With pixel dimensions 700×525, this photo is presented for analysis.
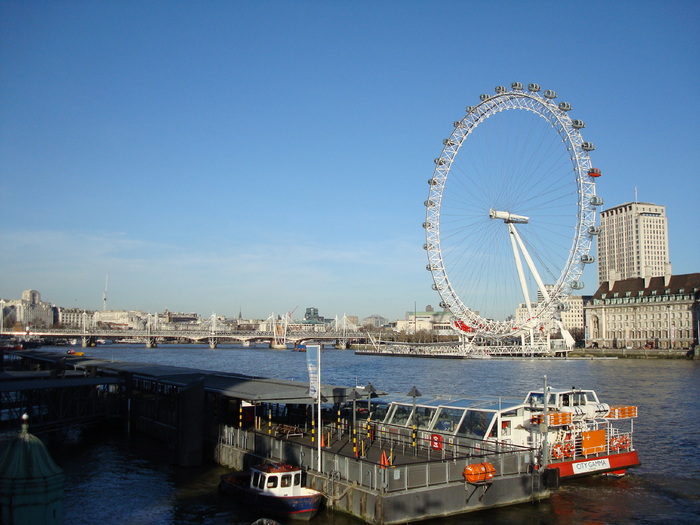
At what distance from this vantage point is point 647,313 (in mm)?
156375

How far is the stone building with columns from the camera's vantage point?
476 ft

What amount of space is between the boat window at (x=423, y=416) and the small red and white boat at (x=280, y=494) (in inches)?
261

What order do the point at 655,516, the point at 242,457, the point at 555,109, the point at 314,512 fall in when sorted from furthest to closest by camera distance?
1. the point at 555,109
2. the point at 242,457
3. the point at 655,516
4. the point at 314,512

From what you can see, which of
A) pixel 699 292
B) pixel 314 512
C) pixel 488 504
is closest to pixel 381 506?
pixel 314 512

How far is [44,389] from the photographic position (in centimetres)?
3183

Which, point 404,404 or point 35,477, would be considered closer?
point 35,477

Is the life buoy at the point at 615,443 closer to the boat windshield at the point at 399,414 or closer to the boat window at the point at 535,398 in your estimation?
the boat window at the point at 535,398

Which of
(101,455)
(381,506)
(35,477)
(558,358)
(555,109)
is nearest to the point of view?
(35,477)

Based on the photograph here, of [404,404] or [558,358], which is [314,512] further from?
[558,358]

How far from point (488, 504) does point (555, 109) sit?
258 feet

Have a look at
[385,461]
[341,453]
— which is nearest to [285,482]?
[385,461]

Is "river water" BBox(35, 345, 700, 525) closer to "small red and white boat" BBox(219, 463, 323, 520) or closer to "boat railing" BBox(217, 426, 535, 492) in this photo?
"small red and white boat" BBox(219, 463, 323, 520)

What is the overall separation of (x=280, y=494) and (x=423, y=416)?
8.32 meters

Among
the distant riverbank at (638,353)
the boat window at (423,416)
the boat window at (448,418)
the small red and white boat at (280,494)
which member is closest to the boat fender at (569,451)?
Result: the boat window at (448,418)
